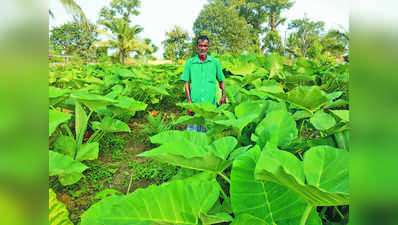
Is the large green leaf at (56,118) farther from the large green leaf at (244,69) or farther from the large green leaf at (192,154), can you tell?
the large green leaf at (244,69)

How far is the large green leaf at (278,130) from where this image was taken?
89 centimetres

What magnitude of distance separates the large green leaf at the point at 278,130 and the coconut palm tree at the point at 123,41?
23160 millimetres

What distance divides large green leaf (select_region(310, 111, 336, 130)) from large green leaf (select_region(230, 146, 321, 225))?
0.44 m

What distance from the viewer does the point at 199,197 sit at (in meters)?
0.71

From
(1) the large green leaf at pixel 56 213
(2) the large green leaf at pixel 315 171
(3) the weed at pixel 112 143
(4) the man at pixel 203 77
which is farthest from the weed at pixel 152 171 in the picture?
(2) the large green leaf at pixel 315 171

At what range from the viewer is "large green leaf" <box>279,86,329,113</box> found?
1.25 metres

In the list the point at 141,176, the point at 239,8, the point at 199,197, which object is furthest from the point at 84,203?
the point at 239,8

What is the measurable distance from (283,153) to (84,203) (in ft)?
5.19

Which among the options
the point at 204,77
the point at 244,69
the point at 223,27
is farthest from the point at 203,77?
the point at 223,27

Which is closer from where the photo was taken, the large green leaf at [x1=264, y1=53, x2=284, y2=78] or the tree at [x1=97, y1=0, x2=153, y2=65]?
the large green leaf at [x1=264, y1=53, x2=284, y2=78]

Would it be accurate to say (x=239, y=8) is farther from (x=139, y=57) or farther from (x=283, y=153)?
(x=283, y=153)

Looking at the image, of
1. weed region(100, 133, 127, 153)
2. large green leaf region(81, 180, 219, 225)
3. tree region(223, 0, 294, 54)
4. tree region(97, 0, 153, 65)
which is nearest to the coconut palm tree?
tree region(97, 0, 153, 65)

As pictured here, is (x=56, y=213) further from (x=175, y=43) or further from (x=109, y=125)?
(x=175, y=43)

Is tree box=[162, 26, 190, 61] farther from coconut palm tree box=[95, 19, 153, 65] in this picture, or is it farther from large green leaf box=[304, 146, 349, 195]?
large green leaf box=[304, 146, 349, 195]
